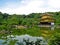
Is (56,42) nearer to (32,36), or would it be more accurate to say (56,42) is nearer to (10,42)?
(10,42)

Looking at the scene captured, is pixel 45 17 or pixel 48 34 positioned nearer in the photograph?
pixel 48 34

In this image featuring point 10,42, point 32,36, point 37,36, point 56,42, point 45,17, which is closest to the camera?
point 10,42

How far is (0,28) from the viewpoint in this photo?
1368 cm

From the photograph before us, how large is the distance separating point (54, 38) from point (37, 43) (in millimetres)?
866

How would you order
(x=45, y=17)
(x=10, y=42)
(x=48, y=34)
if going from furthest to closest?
(x=45, y=17) < (x=48, y=34) < (x=10, y=42)

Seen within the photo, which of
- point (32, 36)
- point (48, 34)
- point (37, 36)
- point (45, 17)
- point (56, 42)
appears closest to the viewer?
point (56, 42)

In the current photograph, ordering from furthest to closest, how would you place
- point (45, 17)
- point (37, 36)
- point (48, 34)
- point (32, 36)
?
point (45, 17), point (32, 36), point (37, 36), point (48, 34)

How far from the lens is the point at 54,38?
36.0 feet

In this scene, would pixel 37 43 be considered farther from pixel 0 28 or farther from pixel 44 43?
pixel 0 28

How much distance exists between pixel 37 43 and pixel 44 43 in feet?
4.26

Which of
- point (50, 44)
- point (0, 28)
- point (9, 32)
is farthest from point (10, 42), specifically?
point (0, 28)

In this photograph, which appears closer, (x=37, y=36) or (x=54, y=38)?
(x=54, y=38)

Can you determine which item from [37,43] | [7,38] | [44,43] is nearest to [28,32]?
[44,43]

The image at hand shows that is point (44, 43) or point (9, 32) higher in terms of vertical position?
point (9, 32)
